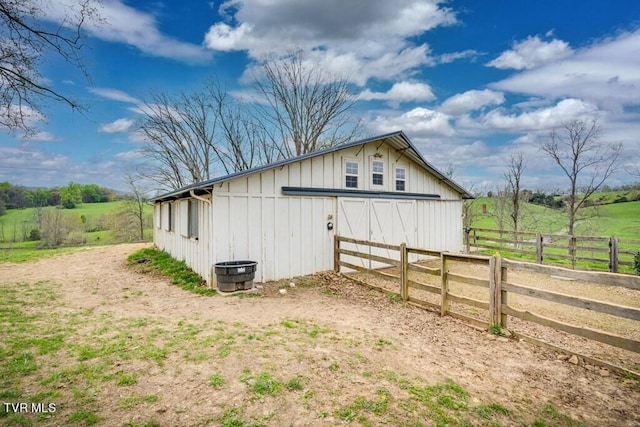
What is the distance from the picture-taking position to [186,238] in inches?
438

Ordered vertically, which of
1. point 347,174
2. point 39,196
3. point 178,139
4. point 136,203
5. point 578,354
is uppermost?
point 178,139

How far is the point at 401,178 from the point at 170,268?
9.51 m

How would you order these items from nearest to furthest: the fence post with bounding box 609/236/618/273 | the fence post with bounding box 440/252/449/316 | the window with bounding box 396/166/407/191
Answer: the fence post with bounding box 440/252/449/316 < the fence post with bounding box 609/236/618/273 < the window with bounding box 396/166/407/191

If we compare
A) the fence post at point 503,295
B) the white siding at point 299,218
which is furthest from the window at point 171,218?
the fence post at point 503,295

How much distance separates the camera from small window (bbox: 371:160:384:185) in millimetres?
11820

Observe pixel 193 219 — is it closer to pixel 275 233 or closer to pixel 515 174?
pixel 275 233

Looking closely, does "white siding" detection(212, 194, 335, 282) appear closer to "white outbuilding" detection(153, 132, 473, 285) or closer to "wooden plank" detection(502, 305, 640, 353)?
"white outbuilding" detection(153, 132, 473, 285)

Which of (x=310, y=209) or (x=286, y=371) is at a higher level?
(x=310, y=209)

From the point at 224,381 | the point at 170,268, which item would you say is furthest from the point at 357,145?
the point at 224,381

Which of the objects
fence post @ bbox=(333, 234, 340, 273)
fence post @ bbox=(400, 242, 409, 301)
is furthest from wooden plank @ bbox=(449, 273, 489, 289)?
fence post @ bbox=(333, 234, 340, 273)

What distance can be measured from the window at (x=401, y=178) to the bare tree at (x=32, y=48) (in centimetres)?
1031

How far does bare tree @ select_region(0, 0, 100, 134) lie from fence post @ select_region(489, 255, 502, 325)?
7.40 m

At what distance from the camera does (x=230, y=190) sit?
8.68m

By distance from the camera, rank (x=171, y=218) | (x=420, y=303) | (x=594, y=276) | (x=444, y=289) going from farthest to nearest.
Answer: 1. (x=171, y=218)
2. (x=420, y=303)
3. (x=444, y=289)
4. (x=594, y=276)
